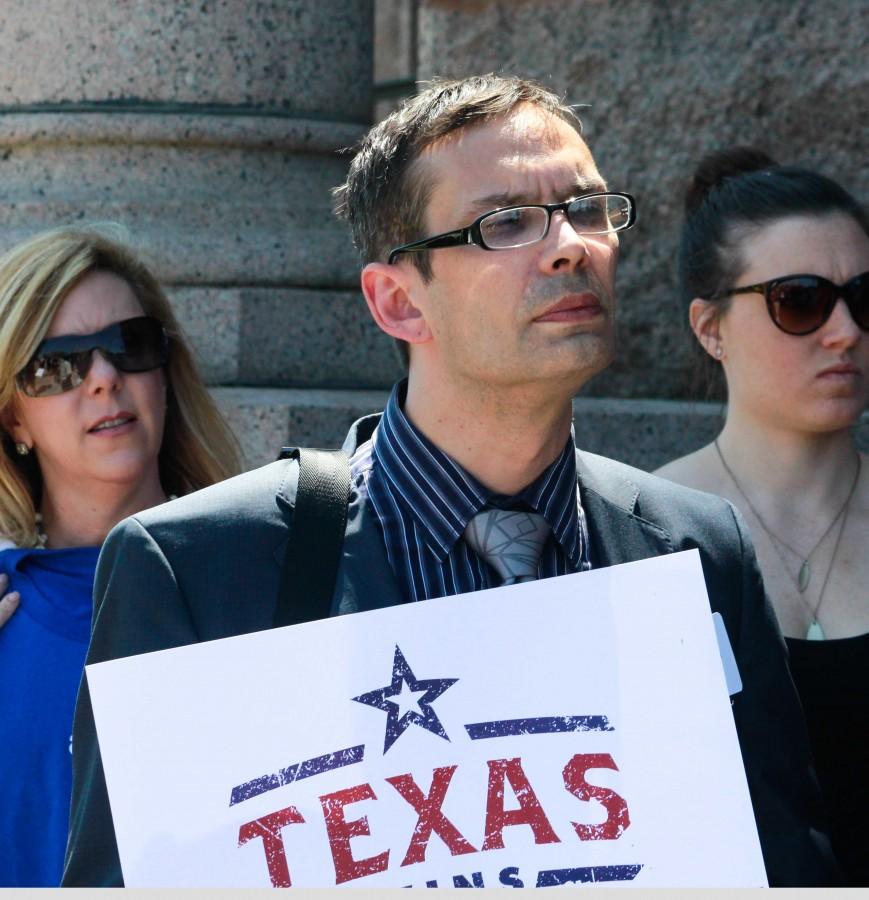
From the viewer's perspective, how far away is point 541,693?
83.9 inches

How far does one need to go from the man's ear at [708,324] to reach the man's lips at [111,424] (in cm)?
128

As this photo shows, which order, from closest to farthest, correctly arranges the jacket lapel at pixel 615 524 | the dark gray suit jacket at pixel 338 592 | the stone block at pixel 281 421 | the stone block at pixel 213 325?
the dark gray suit jacket at pixel 338 592 → the jacket lapel at pixel 615 524 → the stone block at pixel 281 421 → the stone block at pixel 213 325

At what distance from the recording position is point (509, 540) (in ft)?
7.79

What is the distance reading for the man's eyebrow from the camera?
2.39 metres

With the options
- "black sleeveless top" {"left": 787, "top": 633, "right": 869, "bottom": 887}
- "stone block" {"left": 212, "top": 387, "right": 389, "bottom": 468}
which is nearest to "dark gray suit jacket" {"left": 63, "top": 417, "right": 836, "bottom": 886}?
"black sleeveless top" {"left": 787, "top": 633, "right": 869, "bottom": 887}

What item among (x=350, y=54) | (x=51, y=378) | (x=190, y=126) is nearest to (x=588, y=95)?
(x=350, y=54)

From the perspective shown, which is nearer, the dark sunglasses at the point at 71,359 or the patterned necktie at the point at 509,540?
the patterned necktie at the point at 509,540

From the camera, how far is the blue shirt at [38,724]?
2852 millimetres

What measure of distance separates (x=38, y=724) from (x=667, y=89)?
3070 millimetres

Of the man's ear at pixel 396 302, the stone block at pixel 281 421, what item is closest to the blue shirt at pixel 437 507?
the man's ear at pixel 396 302

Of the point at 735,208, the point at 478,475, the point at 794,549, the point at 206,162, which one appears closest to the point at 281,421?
the point at 206,162

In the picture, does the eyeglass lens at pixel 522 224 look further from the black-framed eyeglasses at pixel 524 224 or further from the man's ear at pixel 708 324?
the man's ear at pixel 708 324

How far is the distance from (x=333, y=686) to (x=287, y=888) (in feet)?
0.88

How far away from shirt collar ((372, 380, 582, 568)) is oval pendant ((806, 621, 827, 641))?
0.90 metres
